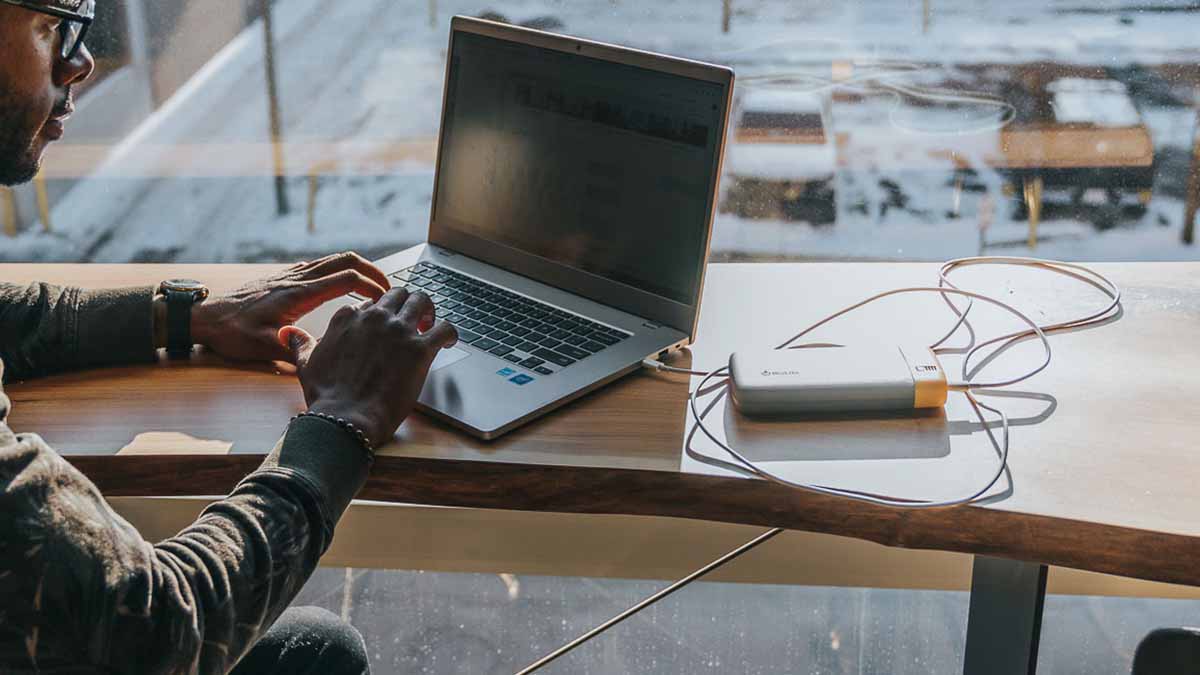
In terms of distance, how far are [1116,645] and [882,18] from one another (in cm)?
103

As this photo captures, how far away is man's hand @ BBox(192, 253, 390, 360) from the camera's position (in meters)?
1.06

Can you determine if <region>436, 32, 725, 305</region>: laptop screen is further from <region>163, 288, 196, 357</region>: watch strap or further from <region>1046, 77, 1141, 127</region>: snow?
<region>1046, 77, 1141, 127</region>: snow

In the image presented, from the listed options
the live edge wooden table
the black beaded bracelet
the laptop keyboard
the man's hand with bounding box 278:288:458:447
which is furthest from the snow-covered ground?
the black beaded bracelet

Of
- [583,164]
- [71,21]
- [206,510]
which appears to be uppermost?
[71,21]

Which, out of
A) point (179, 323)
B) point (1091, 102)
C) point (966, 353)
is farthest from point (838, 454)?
point (1091, 102)

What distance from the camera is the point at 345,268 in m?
1.13

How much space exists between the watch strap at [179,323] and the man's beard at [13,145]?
21 centimetres

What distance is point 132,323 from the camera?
41.6 inches

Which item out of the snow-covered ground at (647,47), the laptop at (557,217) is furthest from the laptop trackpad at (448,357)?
the snow-covered ground at (647,47)

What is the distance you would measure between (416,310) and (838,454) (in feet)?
1.18

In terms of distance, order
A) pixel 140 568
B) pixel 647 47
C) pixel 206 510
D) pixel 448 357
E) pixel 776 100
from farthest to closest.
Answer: pixel 776 100 → pixel 647 47 → pixel 448 357 → pixel 206 510 → pixel 140 568

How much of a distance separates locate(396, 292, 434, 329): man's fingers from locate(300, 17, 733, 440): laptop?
0.05 m

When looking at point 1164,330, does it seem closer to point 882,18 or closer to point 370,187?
→ point 882,18

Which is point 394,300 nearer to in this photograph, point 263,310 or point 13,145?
point 263,310
